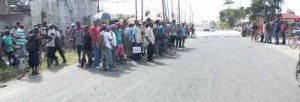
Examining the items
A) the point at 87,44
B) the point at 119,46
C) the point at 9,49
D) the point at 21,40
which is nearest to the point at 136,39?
the point at 119,46

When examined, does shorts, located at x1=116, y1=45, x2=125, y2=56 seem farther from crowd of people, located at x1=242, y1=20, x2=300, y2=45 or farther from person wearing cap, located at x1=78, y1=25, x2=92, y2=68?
crowd of people, located at x1=242, y1=20, x2=300, y2=45

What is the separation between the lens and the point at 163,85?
36.4ft

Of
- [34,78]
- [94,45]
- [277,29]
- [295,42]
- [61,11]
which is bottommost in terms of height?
[34,78]

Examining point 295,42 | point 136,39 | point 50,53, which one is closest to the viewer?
point 50,53

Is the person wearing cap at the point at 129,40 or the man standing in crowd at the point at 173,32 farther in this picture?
the man standing in crowd at the point at 173,32

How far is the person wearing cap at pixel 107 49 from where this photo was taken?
14750mm

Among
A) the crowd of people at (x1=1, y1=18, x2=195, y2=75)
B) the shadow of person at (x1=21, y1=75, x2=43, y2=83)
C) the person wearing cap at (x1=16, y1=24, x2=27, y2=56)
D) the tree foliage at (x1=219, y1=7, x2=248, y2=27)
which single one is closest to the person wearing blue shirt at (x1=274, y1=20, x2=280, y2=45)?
the crowd of people at (x1=1, y1=18, x2=195, y2=75)

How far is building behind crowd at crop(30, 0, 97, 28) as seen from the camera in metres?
36.5

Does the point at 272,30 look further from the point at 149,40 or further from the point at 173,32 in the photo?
the point at 149,40

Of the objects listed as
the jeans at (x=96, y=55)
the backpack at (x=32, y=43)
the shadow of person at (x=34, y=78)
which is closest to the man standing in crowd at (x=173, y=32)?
the jeans at (x=96, y=55)

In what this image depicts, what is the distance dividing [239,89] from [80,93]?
11.8 feet

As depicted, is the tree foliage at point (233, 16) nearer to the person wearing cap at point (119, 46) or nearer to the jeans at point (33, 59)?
the person wearing cap at point (119, 46)

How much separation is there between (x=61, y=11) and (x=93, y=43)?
24.3 metres

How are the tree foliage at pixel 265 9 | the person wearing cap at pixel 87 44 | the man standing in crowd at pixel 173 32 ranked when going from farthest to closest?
the tree foliage at pixel 265 9 → the man standing in crowd at pixel 173 32 → the person wearing cap at pixel 87 44
